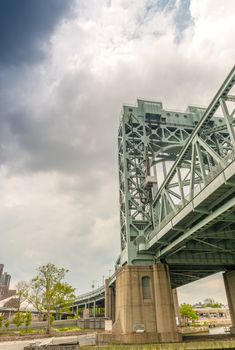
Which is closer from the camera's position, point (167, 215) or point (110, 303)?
point (167, 215)

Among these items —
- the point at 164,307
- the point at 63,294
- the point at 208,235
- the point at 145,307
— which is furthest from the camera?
the point at 63,294

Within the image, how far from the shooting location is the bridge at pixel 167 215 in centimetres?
2073

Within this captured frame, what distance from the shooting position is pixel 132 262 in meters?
36.2

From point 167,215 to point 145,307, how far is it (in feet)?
45.1

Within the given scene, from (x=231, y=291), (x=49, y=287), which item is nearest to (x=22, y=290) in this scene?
(x=49, y=287)

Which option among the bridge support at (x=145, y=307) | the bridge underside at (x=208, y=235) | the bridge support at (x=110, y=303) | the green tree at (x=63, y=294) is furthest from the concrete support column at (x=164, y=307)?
the bridge support at (x=110, y=303)

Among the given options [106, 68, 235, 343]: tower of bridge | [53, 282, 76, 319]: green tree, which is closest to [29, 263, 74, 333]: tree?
[53, 282, 76, 319]: green tree

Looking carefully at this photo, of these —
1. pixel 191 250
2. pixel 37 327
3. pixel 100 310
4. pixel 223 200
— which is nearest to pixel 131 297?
pixel 191 250

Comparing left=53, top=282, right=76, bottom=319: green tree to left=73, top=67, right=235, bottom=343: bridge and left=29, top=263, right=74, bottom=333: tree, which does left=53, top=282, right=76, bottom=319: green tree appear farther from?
left=73, top=67, right=235, bottom=343: bridge

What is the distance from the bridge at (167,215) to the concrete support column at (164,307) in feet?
0.34

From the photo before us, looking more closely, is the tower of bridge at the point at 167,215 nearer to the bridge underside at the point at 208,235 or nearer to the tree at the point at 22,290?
the bridge underside at the point at 208,235

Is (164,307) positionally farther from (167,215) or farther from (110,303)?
(110,303)

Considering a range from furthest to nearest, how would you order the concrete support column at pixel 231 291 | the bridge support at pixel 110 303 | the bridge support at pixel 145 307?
the bridge support at pixel 110 303 < the concrete support column at pixel 231 291 < the bridge support at pixel 145 307

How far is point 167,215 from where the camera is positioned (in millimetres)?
27984
